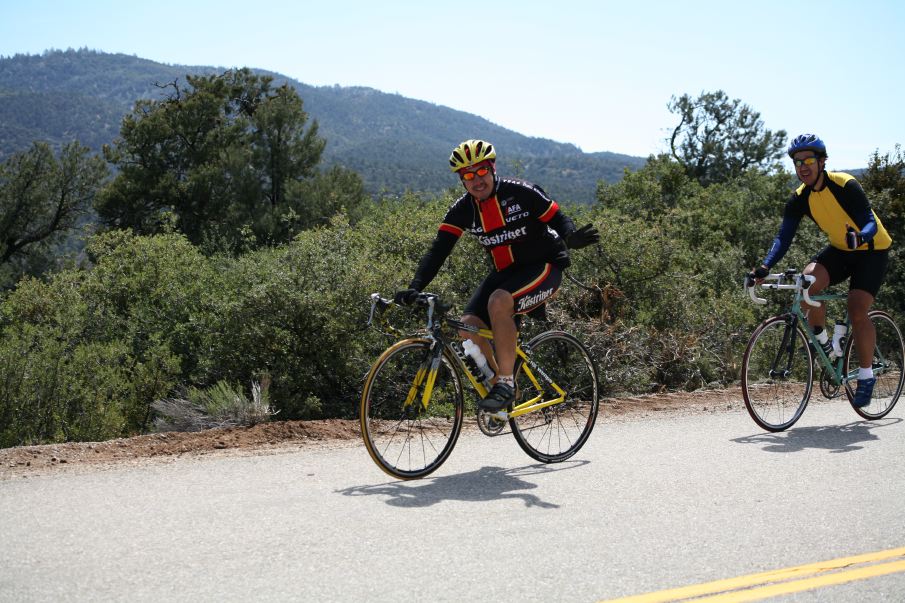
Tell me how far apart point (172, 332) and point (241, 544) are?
13152mm

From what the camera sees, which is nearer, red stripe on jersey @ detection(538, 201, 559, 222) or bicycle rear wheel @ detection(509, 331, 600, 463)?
red stripe on jersey @ detection(538, 201, 559, 222)

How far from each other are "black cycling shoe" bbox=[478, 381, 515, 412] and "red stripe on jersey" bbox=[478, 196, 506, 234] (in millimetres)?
1116

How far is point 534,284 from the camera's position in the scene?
18.5ft

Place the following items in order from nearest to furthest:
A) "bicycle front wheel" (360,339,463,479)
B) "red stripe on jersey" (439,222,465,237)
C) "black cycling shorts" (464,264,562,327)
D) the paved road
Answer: the paved road
"bicycle front wheel" (360,339,463,479)
"black cycling shorts" (464,264,562,327)
"red stripe on jersey" (439,222,465,237)

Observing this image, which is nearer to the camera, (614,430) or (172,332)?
(614,430)

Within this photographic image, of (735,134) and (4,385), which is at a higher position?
(735,134)

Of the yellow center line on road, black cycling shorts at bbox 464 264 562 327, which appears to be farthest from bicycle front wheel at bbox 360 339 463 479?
the yellow center line on road

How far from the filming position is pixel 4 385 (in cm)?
1383

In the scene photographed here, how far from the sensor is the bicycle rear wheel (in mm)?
5887

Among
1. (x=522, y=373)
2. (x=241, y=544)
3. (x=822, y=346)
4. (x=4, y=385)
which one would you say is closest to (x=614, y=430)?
(x=522, y=373)

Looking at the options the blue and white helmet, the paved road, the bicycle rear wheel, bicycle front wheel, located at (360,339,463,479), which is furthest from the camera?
the blue and white helmet

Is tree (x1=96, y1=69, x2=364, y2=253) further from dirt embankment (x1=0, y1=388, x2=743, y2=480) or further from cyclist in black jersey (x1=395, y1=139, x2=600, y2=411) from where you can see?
cyclist in black jersey (x1=395, y1=139, x2=600, y2=411)

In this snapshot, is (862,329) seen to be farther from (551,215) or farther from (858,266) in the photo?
(551,215)

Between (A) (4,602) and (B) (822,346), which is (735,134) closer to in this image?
(B) (822,346)
